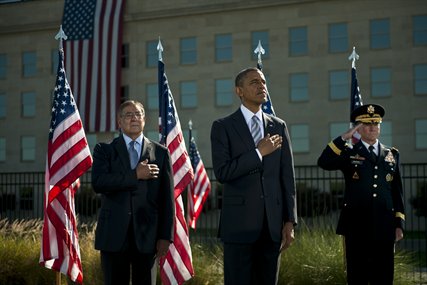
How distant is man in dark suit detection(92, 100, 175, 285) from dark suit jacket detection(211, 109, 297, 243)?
2.81ft

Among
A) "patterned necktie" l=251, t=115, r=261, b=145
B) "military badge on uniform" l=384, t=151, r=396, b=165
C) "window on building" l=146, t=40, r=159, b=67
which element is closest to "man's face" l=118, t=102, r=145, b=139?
"patterned necktie" l=251, t=115, r=261, b=145

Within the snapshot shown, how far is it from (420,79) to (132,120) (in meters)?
33.2

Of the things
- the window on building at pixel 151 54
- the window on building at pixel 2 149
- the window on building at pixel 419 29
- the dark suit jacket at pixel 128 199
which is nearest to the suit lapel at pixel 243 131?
the dark suit jacket at pixel 128 199

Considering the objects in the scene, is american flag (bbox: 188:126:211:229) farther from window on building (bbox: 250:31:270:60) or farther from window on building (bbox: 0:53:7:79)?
window on building (bbox: 0:53:7:79)

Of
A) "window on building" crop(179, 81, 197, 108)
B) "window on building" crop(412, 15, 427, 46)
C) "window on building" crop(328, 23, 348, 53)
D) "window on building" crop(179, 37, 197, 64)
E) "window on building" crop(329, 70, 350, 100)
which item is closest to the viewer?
"window on building" crop(412, 15, 427, 46)

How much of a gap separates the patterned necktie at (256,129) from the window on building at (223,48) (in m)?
35.0

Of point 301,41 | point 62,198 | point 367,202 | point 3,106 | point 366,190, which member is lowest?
point 62,198

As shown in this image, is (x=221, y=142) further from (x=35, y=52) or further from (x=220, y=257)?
(x=35, y=52)

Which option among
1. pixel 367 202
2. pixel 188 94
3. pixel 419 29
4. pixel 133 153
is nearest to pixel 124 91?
pixel 188 94

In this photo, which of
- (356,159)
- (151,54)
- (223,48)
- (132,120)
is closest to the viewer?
(132,120)

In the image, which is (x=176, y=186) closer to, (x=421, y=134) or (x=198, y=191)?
(x=198, y=191)

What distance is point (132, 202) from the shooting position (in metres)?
5.76

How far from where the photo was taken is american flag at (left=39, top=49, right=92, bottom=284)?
8609mm

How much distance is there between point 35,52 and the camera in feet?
147
